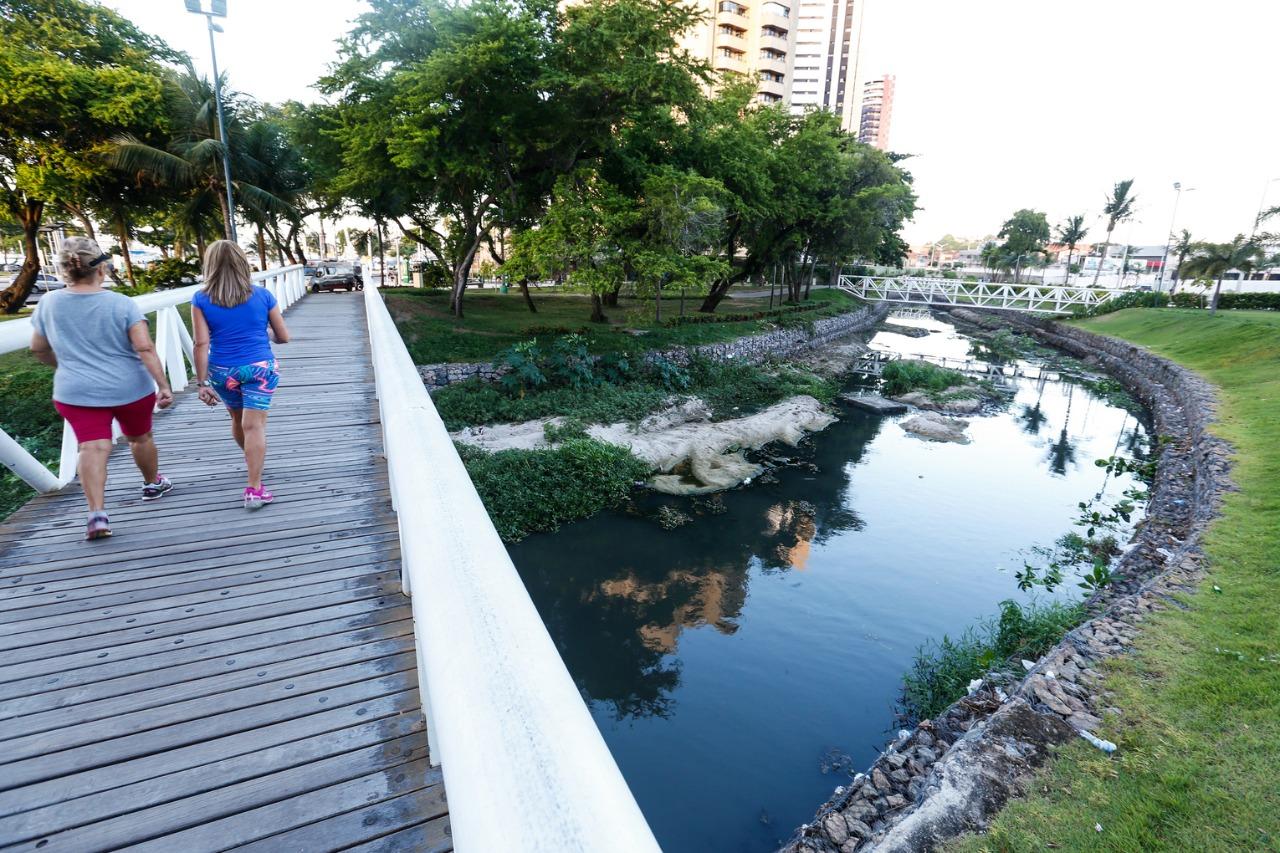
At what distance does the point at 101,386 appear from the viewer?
137 inches

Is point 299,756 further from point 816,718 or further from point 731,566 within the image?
point 731,566

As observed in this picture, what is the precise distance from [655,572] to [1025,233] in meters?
61.0

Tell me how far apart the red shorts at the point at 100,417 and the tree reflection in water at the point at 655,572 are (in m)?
5.41

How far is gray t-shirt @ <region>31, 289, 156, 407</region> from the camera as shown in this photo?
11.1ft

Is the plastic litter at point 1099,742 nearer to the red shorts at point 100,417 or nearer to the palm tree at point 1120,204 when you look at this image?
the red shorts at point 100,417

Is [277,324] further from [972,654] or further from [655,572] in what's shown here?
[972,654]

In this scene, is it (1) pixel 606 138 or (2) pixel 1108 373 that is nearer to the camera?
(1) pixel 606 138

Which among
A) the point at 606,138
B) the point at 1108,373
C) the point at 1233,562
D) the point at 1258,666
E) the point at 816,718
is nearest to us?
the point at 1258,666

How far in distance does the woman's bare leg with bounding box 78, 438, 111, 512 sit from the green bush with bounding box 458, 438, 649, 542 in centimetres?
711

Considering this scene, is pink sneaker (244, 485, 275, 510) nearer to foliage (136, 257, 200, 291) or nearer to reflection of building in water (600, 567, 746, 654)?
reflection of building in water (600, 567, 746, 654)

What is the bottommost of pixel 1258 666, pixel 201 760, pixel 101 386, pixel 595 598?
pixel 595 598

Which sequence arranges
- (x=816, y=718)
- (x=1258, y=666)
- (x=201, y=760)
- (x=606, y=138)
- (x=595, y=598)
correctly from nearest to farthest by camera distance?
(x=201, y=760), (x=1258, y=666), (x=816, y=718), (x=595, y=598), (x=606, y=138)

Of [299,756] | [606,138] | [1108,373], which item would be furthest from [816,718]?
[1108,373]

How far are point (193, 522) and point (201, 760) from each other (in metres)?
2.08
